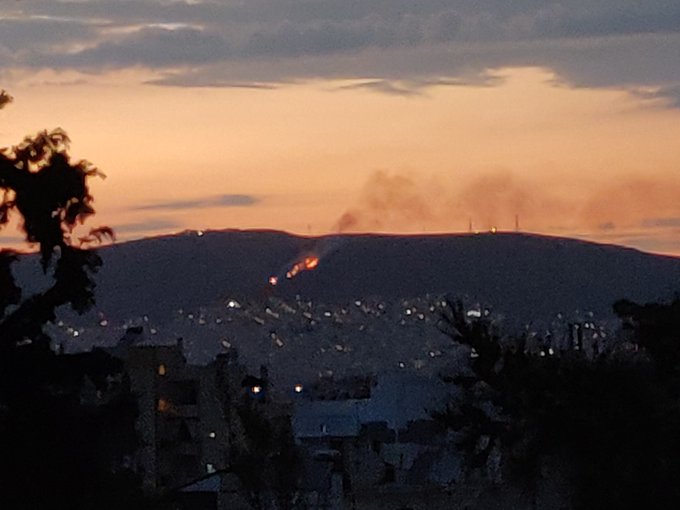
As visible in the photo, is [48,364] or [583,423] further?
[583,423]

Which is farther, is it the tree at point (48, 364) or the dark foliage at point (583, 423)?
the dark foliage at point (583, 423)

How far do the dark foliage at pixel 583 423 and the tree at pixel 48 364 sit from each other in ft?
24.6

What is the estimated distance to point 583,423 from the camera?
25.0 m

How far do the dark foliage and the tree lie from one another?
750cm

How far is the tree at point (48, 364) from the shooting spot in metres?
18.1

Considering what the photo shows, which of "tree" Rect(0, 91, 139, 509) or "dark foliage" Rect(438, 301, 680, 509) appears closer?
"tree" Rect(0, 91, 139, 509)

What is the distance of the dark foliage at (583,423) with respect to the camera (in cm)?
2500

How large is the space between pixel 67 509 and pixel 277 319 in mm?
129720

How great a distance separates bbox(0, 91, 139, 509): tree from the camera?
1806cm

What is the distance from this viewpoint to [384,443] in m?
61.6

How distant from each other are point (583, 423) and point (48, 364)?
27.8 feet

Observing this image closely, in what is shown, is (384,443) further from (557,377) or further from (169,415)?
(557,377)

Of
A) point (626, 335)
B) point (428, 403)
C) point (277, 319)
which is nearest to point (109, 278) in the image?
point (277, 319)

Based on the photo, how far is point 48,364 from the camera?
59.9 ft
